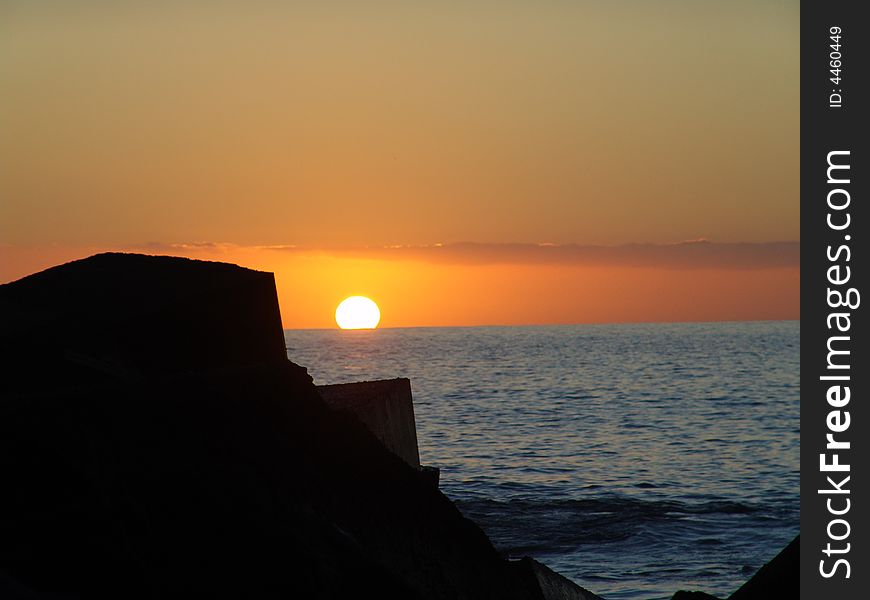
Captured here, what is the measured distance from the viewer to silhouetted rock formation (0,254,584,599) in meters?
3.81

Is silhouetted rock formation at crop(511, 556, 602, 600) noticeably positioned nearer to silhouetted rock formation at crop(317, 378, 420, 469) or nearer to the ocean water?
silhouetted rock formation at crop(317, 378, 420, 469)

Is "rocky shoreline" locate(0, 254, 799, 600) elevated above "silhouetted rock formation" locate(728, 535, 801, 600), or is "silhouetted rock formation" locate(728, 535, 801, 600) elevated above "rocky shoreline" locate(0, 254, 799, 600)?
"rocky shoreline" locate(0, 254, 799, 600)

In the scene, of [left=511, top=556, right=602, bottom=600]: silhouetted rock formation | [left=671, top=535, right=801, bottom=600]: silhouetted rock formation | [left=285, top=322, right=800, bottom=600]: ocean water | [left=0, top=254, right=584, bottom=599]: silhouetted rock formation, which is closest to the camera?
[left=0, top=254, right=584, bottom=599]: silhouetted rock formation

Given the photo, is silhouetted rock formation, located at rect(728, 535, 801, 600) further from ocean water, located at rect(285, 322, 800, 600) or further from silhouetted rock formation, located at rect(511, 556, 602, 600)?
ocean water, located at rect(285, 322, 800, 600)

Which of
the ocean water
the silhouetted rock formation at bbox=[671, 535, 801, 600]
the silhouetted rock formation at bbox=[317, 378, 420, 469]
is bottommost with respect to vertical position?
the ocean water

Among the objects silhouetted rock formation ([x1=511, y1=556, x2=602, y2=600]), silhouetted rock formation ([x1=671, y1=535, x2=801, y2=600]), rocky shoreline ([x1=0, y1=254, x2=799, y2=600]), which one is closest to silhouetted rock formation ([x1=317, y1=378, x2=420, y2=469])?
silhouetted rock formation ([x1=511, y1=556, x2=602, y2=600])

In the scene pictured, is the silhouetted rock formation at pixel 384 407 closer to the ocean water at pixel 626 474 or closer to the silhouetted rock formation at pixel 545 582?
the silhouetted rock formation at pixel 545 582

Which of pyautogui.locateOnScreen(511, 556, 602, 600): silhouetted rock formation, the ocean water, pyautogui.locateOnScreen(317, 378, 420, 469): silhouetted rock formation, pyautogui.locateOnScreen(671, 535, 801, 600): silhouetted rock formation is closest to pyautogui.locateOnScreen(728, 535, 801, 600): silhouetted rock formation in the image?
pyautogui.locateOnScreen(671, 535, 801, 600): silhouetted rock formation

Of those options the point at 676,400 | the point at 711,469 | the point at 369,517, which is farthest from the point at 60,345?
the point at 676,400

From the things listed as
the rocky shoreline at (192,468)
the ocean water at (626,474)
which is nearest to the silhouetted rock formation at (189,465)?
the rocky shoreline at (192,468)

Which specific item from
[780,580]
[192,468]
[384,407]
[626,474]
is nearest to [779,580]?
[780,580]

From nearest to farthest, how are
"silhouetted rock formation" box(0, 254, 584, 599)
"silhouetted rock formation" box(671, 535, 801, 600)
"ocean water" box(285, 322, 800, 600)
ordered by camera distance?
1. "silhouetted rock formation" box(0, 254, 584, 599)
2. "silhouetted rock formation" box(671, 535, 801, 600)
3. "ocean water" box(285, 322, 800, 600)

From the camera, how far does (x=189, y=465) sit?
4223 millimetres

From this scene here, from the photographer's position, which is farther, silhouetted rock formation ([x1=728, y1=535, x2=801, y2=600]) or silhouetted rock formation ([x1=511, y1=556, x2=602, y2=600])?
silhouetted rock formation ([x1=511, y1=556, x2=602, y2=600])
